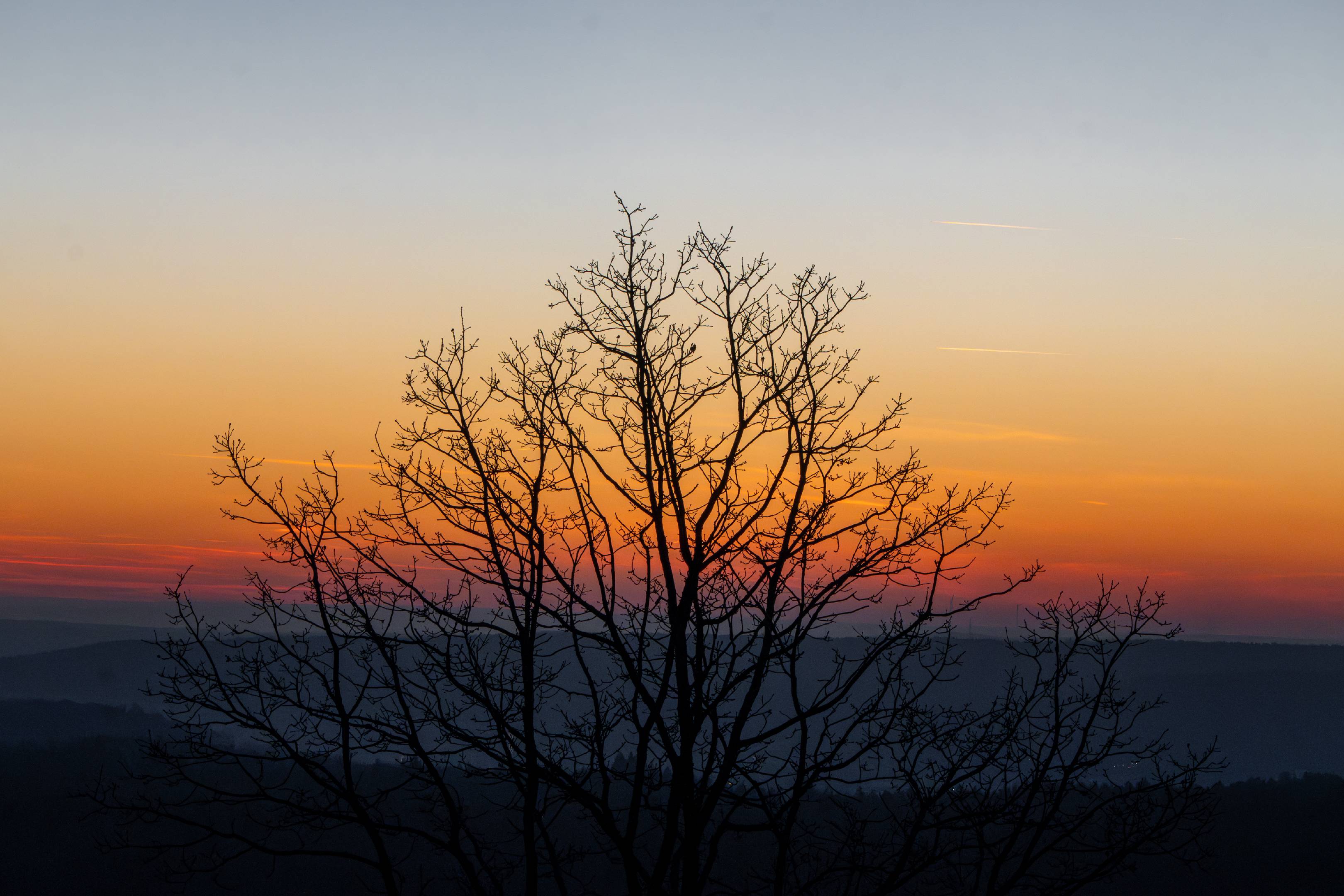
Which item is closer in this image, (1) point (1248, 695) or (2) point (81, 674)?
(1) point (1248, 695)

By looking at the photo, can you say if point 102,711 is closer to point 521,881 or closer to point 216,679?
point 521,881

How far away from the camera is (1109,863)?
11.5 meters

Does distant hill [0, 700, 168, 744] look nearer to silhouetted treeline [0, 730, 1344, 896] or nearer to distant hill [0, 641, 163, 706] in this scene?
distant hill [0, 641, 163, 706]

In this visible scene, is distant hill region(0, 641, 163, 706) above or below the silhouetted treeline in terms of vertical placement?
above

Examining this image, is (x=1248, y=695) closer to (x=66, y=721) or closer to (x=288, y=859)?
(x=288, y=859)

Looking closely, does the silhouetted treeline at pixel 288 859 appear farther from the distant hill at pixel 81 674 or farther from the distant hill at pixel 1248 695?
the distant hill at pixel 81 674

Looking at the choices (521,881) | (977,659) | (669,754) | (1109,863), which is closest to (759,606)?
(669,754)

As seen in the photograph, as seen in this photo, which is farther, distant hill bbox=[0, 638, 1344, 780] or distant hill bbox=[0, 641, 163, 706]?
distant hill bbox=[0, 641, 163, 706]

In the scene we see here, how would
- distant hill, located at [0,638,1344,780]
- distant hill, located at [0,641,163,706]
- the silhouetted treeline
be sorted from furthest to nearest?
distant hill, located at [0,641,163,706], distant hill, located at [0,638,1344,780], the silhouetted treeline

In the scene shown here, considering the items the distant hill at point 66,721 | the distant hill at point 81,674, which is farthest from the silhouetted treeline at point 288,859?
the distant hill at point 81,674

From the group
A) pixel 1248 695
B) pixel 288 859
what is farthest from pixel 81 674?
pixel 1248 695

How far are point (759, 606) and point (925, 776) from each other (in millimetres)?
2823

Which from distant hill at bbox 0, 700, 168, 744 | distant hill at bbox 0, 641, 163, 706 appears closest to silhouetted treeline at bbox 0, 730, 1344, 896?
distant hill at bbox 0, 700, 168, 744

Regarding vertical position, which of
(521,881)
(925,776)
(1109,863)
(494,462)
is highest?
(494,462)
